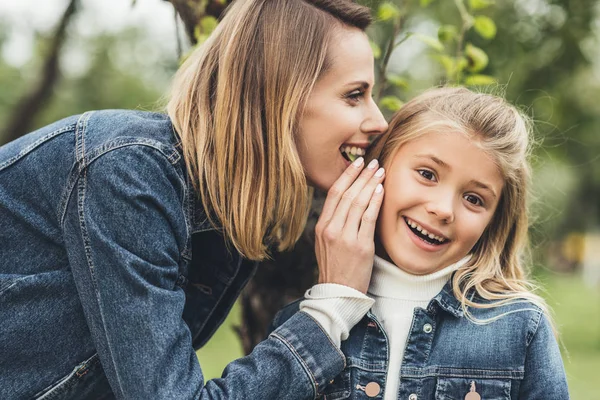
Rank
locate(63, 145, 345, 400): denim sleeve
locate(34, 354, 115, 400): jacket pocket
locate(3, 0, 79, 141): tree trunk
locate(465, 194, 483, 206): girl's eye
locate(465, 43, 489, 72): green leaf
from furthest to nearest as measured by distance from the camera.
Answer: locate(3, 0, 79, 141): tree trunk
locate(465, 43, 489, 72): green leaf
locate(465, 194, 483, 206): girl's eye
locate(34, 354, 115, 400): jacket pocket
locate(63, 145, 345, 400): denim sleeve

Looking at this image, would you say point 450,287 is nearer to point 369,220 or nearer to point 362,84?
point 369,220

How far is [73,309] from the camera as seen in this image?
6.84ft

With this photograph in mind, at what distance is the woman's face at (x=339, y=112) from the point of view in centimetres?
223

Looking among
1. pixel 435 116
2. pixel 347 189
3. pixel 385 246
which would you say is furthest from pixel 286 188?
pixel 435 116

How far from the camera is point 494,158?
85.7 inches

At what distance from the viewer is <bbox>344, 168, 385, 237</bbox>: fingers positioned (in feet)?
7.22

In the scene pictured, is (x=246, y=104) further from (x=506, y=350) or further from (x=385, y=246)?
(x=506, y=350)

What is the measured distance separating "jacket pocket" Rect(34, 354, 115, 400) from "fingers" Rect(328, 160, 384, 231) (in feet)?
2.74

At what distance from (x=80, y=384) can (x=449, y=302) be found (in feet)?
3.74

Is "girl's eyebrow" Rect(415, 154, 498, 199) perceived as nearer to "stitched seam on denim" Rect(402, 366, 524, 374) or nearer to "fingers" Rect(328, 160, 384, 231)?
"fingers" Rect(328, 160, 384, 231)

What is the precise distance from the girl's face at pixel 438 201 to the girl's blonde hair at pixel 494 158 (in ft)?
0.17

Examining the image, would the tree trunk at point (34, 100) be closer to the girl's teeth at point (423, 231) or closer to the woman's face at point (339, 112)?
the woman's face at point (339, 112)

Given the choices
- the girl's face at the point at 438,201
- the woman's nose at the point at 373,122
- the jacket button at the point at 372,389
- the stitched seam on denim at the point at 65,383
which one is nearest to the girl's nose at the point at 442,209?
the girl's face at the point at 438,201

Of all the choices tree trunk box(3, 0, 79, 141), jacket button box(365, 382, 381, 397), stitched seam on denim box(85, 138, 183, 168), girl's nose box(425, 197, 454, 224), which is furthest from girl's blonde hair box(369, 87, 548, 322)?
tree trunk box(3, 0, 79, 141)
